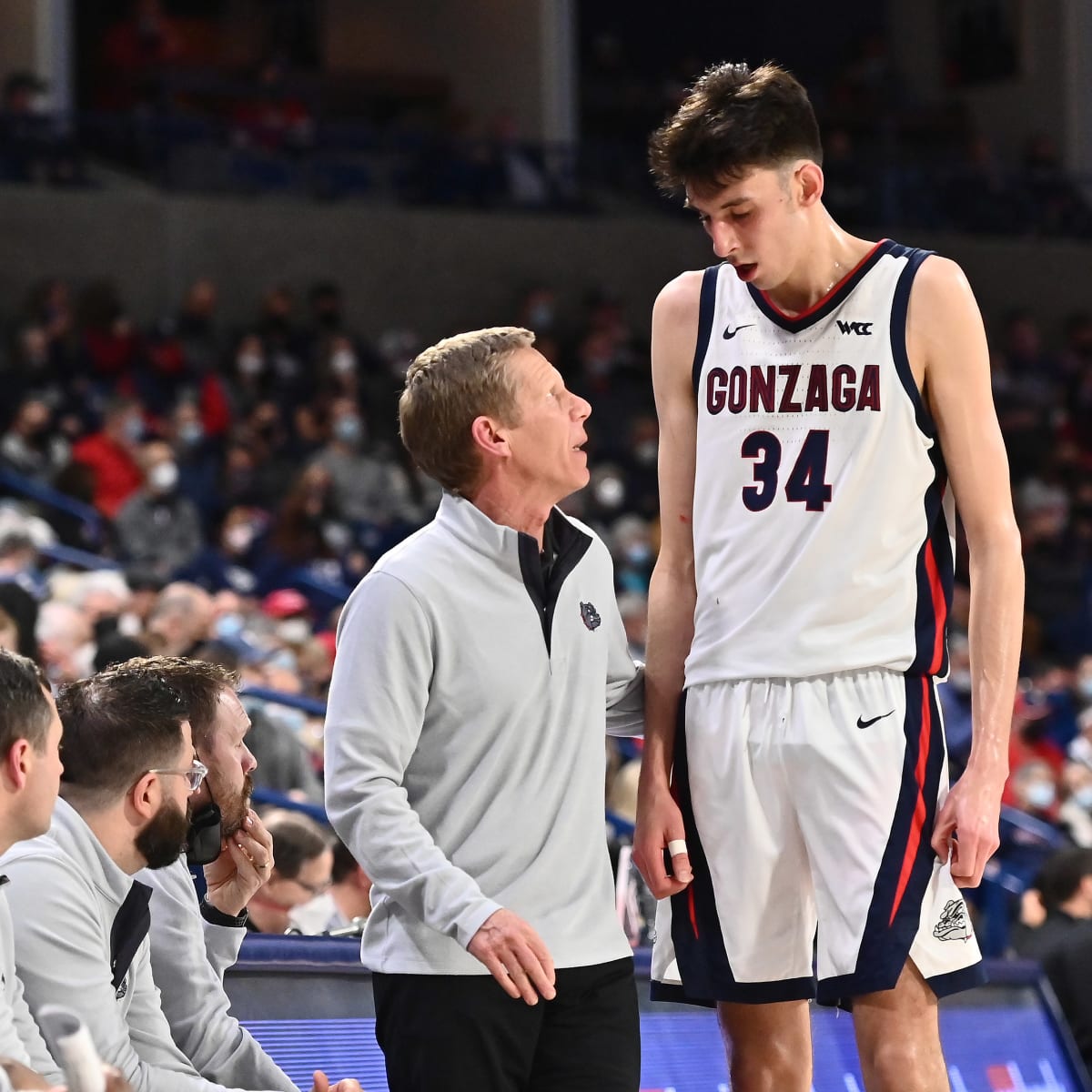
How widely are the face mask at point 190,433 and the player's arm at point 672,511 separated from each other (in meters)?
9.00

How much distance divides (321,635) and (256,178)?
670cm

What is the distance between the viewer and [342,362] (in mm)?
13023

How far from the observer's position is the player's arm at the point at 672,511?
2.75 m

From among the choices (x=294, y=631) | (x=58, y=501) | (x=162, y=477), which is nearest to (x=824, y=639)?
(x=294, y=631)

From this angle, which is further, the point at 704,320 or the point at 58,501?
the point at 58,501

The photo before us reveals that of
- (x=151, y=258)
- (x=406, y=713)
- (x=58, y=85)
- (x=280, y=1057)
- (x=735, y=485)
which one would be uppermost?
(x=58, y=85)

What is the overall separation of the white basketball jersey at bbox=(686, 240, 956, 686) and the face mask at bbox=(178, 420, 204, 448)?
9172 mm

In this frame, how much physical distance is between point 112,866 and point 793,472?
1102 millimetres

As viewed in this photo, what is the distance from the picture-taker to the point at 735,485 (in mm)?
2668

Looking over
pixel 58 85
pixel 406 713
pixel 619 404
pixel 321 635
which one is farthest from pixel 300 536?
pixel 406 713

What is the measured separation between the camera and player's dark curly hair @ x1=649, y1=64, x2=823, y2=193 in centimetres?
255

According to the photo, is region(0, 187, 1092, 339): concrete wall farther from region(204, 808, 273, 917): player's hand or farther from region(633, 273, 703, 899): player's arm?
region(633, 273, 703, 899): player's arm

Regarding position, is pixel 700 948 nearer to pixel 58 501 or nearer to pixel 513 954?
pixel 513 954

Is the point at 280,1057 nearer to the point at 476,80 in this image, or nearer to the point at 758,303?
the point at 758,303
